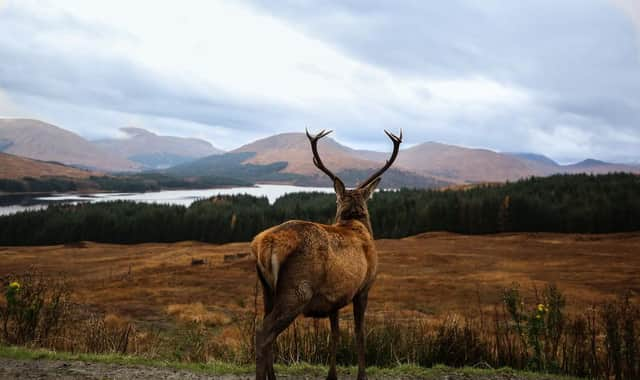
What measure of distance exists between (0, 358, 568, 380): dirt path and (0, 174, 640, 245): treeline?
89.1 m

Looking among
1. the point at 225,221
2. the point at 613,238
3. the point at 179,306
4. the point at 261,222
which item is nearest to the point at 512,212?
the point at 613,238

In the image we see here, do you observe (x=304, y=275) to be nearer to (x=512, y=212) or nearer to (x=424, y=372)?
(x=424, y=372)

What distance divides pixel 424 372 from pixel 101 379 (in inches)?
209

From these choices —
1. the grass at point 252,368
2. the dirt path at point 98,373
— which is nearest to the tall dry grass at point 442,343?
the grass at point 252,368

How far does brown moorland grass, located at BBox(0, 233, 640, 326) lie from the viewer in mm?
33062

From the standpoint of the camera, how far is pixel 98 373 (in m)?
7.17

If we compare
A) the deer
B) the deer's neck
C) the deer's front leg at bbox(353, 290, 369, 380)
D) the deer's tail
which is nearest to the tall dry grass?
the deer's front leg at bbox(353, 290, 369, 380)

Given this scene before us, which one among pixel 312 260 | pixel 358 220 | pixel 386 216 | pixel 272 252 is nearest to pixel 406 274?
pixel 358 220

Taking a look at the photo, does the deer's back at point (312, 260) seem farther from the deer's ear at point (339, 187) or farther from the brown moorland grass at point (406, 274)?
the brown moorland grass at point (406, 274)

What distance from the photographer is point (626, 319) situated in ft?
26.0

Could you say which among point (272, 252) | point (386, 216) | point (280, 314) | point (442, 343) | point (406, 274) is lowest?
point (406, 274)

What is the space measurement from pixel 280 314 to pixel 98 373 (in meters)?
4.31

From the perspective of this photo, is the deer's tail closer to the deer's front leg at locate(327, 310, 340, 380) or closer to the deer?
the deer

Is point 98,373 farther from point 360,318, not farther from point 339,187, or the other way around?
point 339,187
